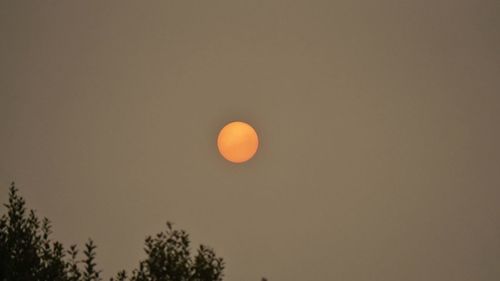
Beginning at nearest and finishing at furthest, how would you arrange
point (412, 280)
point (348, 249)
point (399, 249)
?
1. point (412, 280)
2. point (348, 249)
3. point (399, 249)

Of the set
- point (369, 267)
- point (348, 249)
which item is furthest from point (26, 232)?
point (348, 249)

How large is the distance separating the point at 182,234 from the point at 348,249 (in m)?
150

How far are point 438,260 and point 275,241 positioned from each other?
4944cm

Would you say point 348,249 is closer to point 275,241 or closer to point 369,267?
point 369,267

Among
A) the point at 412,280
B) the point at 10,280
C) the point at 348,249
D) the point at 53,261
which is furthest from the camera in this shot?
the point at 348,249

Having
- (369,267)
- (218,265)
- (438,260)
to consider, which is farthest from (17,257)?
(438,260)

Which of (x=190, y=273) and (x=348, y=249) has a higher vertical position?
(x=348, y=249)

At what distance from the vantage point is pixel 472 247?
164 meters

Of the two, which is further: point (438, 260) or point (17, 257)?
point (438, 260)

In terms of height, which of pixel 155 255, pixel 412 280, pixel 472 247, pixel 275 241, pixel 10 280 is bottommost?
pixel 10 280

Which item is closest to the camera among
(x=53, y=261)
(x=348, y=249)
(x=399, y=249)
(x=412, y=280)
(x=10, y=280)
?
(x=10, y=280)

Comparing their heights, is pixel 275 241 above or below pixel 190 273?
above

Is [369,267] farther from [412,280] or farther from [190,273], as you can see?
[190,273]

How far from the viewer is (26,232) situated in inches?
961
